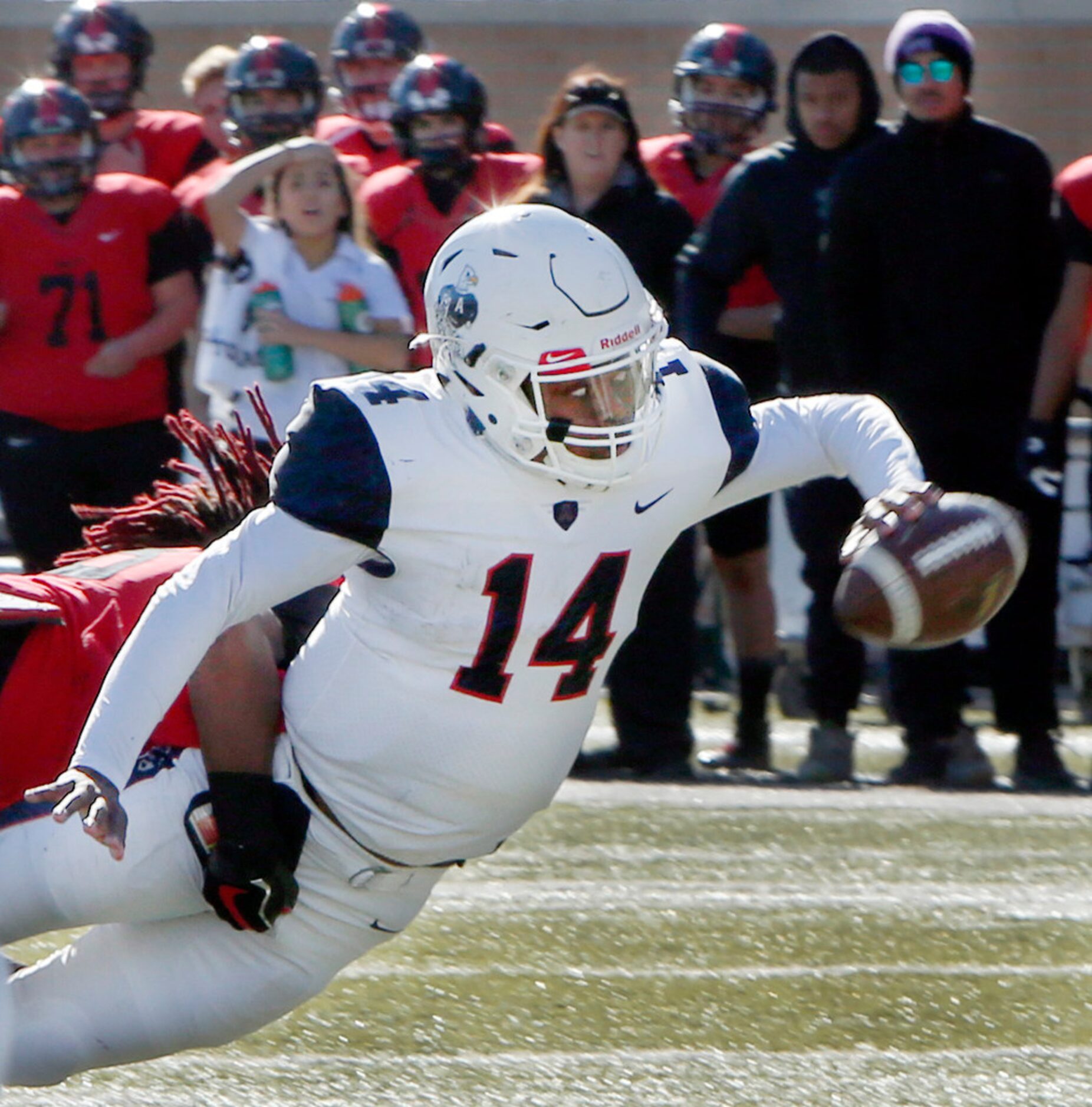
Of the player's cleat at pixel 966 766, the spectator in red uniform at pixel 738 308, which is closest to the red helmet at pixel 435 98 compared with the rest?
the spectator in red uniform at pixel 738 308

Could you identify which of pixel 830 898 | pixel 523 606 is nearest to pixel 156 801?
pixel 523 606

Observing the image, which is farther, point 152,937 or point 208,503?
point 208,503

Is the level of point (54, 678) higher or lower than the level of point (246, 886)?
higher

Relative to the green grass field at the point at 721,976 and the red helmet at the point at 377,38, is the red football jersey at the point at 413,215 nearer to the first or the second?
the red helmet at the point at 377,38

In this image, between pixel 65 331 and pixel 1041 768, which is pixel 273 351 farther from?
pixel 1041 768

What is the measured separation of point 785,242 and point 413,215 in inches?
37.7

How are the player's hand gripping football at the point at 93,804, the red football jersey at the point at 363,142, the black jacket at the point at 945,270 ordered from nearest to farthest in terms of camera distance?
1. the player's hand gripping football at the point at 93,804
2. the black jacket at the point at 945,270
3. the red football jersey at the point at 363,142

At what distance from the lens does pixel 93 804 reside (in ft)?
8.08

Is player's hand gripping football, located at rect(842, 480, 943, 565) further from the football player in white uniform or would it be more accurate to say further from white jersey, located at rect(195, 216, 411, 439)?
white jersey, located at rect(195, 216, 411, 439)

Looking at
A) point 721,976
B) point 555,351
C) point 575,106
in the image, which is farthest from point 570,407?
point 575,106

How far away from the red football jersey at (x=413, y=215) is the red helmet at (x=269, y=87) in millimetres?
319

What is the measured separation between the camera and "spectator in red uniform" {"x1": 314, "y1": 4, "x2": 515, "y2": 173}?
643cm

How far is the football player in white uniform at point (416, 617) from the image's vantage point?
2.64 m

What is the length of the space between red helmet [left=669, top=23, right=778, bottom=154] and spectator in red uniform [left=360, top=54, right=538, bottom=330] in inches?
19.5
